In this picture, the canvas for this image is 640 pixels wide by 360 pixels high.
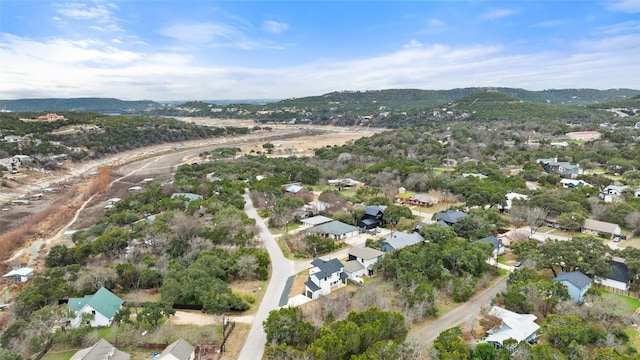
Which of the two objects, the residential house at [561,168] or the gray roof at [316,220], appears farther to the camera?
the residential house at [561,168]

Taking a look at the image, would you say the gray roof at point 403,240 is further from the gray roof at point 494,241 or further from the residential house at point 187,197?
Result: the residential house at point 187,197

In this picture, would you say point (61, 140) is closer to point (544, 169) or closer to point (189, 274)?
point (189, 274)

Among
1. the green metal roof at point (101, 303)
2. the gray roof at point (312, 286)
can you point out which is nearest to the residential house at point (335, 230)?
the gray roof at point (312, 286)

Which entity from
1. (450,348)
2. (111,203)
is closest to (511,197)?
(450,348)

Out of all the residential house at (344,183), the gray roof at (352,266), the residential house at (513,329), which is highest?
the residential house at (513,329)

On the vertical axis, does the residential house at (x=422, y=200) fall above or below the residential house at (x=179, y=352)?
below

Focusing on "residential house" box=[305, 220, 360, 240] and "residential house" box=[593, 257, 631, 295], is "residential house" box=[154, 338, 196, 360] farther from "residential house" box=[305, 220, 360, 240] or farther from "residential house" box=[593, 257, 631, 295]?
"residential house" box=[593, 257, 631, 295]
